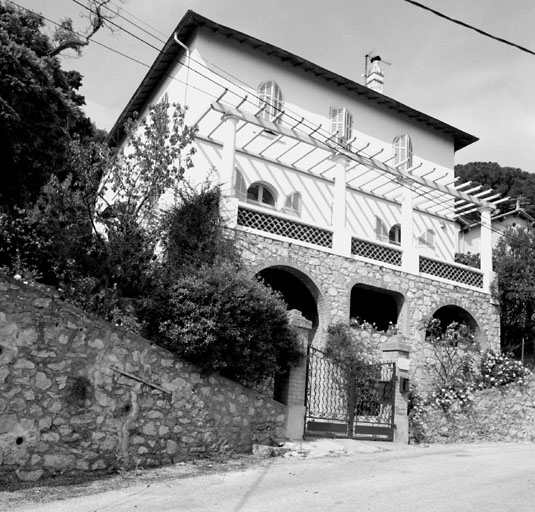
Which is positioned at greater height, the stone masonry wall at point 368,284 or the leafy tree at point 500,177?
the leafy tree at point 500,177

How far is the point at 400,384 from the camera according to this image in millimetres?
13016

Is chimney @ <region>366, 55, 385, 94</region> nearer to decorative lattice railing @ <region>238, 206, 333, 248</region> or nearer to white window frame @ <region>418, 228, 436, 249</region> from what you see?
white window frame @ <region>418, 228, 436, 249</region>

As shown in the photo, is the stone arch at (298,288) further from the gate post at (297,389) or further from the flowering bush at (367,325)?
the gate post at (297,389)

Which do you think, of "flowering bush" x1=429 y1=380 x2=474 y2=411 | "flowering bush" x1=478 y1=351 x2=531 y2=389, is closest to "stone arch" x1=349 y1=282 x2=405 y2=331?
"flowering bush" x1=429 y1=380 x2=474 y2=411

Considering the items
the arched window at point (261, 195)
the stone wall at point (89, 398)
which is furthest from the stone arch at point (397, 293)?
the stone wall at point (89, 398)

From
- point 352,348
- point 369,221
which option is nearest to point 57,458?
point 352,348

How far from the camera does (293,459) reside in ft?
31.6

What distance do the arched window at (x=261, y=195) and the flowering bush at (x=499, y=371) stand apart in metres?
7.46

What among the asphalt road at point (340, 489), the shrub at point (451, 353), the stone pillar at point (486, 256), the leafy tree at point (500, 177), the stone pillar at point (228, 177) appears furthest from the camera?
the leafy tree at point (500, 177)

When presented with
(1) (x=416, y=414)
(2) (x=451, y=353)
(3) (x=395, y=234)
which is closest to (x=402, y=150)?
(3) (x=395, y=234)

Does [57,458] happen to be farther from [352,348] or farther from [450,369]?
[450,369]

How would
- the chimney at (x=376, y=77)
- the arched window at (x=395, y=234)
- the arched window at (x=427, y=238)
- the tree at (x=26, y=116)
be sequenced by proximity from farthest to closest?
1. the chimney at (x=376, y=77)
2. the arched window at (x=427, y=238)
3. the arched window at (x=395, y=234)
4. the tree at (x=26, y=116)

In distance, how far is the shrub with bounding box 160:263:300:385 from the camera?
9.32 m

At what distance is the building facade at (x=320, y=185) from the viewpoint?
49.8ft
